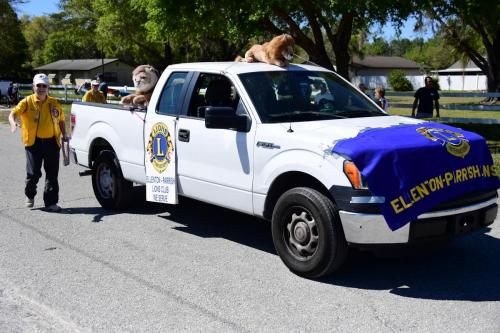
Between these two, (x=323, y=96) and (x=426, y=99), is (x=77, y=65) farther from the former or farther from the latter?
(x=323, y=96)

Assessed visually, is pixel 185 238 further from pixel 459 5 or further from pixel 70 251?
pixel 459 5

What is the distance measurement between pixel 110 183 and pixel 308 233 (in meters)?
3.57

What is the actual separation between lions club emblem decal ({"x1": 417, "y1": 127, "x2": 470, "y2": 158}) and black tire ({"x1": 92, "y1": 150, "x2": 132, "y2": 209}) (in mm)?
3910

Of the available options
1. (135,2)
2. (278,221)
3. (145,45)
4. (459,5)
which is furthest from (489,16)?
(145,45)

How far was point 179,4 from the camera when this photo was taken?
17375mm

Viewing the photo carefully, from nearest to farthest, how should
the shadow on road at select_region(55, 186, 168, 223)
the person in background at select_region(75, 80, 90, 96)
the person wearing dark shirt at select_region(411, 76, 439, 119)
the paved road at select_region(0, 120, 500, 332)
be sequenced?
the paved road at select_region(0, 120, 500, 332), the shadow on road at select_region(55, 186, 168, 223), the person wearing dark shirt at select_region(411, 76, 439, 119), the person in background at select_region(75, 80, 90, 96)

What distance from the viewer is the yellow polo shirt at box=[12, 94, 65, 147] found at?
7.88 meters

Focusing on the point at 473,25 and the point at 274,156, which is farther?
the point at 473,25

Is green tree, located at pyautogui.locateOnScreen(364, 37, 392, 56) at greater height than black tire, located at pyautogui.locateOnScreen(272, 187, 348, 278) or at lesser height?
greater

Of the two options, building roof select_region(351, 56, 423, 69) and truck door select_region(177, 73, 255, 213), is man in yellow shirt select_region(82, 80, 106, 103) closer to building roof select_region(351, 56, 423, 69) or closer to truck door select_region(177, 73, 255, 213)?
truck door select_region(177, 73, 255, 213)

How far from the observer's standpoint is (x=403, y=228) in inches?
192

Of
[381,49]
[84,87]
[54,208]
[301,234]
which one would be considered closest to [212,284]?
[301,234]

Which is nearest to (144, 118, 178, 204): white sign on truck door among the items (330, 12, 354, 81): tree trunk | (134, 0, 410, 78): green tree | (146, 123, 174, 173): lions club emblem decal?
(146, 123, 174, 173): lions club emblem decal

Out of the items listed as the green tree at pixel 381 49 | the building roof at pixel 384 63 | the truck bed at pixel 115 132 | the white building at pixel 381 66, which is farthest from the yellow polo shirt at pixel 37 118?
the green tree at pixel 381 49
